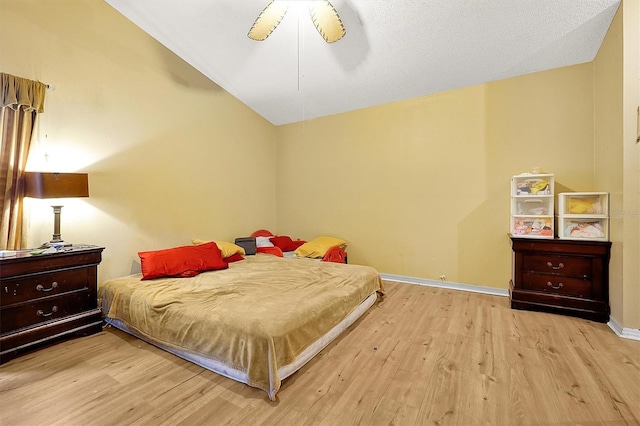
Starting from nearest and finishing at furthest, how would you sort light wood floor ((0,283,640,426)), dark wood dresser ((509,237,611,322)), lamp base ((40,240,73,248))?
light wood floor ((0,283,640,426))
lamp base ((40,240,73,248))
dark wood dresser ((509,237,611,322))

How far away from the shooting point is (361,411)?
1.50 m

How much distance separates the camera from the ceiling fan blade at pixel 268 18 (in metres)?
2.20

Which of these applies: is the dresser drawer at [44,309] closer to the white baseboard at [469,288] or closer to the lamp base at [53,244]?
the lamp base at [53,244]

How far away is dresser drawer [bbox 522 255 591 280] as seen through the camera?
8.95 ft

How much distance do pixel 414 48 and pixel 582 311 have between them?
3.18 metres

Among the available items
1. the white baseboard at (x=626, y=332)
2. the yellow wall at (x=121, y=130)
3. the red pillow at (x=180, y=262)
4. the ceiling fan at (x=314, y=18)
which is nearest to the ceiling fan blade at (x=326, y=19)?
the ceiling fan at (x=314, y=18)

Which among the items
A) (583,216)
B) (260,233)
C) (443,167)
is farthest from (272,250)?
(583,216)

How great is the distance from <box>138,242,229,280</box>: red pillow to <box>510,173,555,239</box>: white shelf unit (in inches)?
135

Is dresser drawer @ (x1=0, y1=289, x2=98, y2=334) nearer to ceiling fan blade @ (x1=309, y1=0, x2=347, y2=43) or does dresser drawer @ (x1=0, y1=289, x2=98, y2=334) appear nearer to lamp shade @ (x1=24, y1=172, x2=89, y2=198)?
lamp shade @ (x1=24, y1=172, x2=89, y2=198)

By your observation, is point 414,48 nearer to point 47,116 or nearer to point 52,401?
point 47,116

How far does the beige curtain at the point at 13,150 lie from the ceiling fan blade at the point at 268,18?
1.98 meters

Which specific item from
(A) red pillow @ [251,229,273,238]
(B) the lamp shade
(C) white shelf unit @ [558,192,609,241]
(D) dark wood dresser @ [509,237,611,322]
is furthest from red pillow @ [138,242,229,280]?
(C) white shelf unit @ [558,192,609,241]

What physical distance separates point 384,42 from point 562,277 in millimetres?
3076

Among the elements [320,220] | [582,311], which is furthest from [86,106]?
[582,311]
